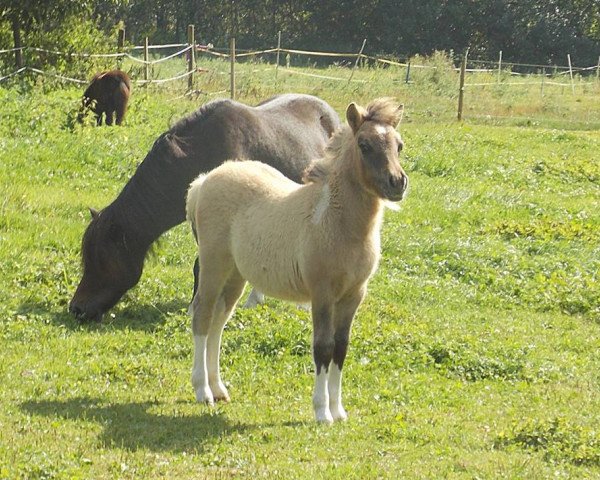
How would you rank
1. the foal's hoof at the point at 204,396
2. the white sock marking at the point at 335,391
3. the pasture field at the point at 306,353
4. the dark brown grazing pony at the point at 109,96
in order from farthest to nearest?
the dark brown grazing pony at the point at 109,96, the foal's hoof at the point at 204,396, the white sock marking at the point at 335,391, the pasture field at the point at 306,353

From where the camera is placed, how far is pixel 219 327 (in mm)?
7867

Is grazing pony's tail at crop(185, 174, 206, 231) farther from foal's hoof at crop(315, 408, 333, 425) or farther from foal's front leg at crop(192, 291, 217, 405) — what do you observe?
foal's hoof at crop(315, 408, 333, 425)

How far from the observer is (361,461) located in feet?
20.3

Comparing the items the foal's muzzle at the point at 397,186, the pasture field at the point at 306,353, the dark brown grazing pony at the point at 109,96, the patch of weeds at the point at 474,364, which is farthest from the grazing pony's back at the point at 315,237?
the dark brown grazing pony at the point at 109,96

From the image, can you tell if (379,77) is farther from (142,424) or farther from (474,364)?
(142,424)

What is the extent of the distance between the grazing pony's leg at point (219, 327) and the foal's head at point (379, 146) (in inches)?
58.9

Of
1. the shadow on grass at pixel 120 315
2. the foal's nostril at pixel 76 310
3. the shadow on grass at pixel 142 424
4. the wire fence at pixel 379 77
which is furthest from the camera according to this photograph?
the wire fence at pixel 379 77

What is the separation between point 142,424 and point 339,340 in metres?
1.43

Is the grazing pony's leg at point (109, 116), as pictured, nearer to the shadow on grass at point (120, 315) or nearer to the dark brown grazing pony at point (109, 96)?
the dark brown grazing pony at point (109, 96)

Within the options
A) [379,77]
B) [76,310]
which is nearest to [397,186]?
[76,310]

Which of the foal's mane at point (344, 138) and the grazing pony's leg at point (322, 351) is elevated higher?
the foal's mane at point (344, 138)

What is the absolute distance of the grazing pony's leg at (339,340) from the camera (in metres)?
7.16

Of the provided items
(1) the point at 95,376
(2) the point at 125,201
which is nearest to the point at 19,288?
(2) the point at 125,201

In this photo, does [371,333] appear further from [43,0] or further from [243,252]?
[43,0]
